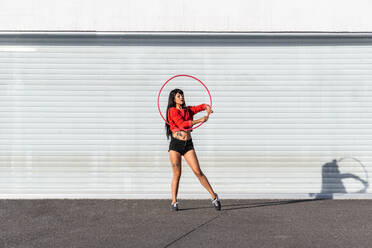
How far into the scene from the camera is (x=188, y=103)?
9062mm

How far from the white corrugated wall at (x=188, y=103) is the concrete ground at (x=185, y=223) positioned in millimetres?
582

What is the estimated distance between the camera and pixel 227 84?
9.04m

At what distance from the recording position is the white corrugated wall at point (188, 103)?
9.00 m

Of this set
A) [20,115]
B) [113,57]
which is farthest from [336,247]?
[20,115]

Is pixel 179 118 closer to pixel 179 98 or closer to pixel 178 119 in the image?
pixel 178 119

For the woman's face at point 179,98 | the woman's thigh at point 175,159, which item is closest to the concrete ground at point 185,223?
the woman's thigh at point 175,159

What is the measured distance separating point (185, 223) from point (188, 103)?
9.37ft

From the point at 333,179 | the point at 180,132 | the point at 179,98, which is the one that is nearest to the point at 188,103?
the point at 179,98

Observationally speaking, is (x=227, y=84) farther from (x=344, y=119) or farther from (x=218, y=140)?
(x=344, y=119)

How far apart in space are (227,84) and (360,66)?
96.5 inches

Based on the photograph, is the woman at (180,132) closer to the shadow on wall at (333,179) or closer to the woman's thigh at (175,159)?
the woman's thigh at (175,159)
